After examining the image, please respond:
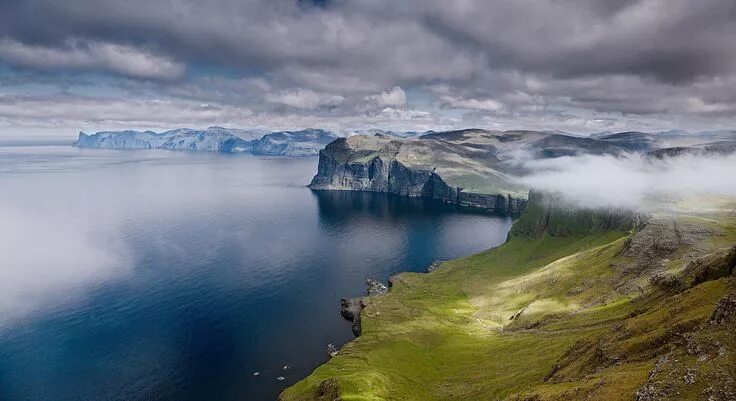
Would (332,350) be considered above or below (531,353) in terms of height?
below

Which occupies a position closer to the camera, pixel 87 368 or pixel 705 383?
pixel 705 383

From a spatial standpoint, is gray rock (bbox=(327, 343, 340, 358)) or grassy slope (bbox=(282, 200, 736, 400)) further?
gray rock (bbox=(327, 343, 340, 358))

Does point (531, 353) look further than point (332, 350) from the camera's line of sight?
No

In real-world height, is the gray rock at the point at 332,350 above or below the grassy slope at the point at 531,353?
below

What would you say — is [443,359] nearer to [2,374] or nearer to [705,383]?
[705,383]

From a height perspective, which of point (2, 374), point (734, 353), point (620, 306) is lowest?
point (2, 374)

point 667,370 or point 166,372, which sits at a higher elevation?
point 667,370

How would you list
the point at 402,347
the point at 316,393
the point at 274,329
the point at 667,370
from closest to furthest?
the point at 667,370 → the point at 316,393 → the point at 402,347 → the point at 274,329

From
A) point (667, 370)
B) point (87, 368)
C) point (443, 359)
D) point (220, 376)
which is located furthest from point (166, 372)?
point (667, 370)

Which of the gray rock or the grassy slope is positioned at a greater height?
the grassy slope

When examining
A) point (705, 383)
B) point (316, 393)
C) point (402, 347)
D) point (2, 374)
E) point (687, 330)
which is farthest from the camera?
point (402, 347)

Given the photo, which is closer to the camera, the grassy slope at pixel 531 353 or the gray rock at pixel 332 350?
the grassy slope at pixel 531 353
